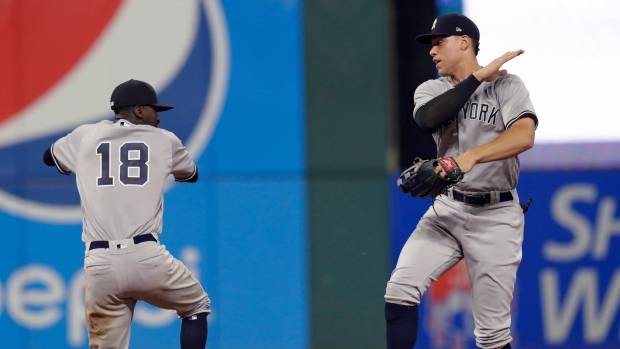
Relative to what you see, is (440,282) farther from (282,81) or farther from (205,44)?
(205,44)

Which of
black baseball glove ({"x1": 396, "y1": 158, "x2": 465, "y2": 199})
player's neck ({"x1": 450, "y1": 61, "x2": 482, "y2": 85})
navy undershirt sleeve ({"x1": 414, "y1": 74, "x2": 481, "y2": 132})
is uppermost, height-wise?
player's neck ({"x1": 450, "y1": 61, "x2": 482, "y2": 85})

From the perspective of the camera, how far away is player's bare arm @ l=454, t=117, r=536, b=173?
4000 mm

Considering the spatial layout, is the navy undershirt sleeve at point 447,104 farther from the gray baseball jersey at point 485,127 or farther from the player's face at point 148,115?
the player's face at point 148,115

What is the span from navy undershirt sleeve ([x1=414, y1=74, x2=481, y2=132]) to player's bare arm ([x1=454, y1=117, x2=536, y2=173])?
23 centimetres

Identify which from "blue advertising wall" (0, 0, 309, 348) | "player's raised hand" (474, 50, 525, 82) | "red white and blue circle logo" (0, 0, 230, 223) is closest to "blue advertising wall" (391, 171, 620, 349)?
"blue advertising wall" (0, 0, 309, 348)

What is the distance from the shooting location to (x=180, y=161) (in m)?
4.61

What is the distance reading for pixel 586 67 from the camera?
6.45m

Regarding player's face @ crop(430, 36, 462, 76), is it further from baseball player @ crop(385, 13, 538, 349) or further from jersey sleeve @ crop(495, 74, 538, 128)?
jersey sleeve @ crop(495, 74, 538, 128)

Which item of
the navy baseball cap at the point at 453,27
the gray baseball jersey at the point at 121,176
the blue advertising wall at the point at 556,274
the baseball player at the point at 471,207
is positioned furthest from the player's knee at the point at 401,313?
the blue advertising wall at the point at 556,274

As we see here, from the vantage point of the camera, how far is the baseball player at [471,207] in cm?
423

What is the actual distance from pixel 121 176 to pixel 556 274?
3331 mm

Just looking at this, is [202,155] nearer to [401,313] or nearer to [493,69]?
[401,313]

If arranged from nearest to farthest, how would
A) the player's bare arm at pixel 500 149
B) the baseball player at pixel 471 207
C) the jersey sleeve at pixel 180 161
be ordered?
the player's bare arm at pixel 500 149, the baseball player at pixel 471 207, the jersey sleeve at pixel 180 161

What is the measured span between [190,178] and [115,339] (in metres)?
0.91
